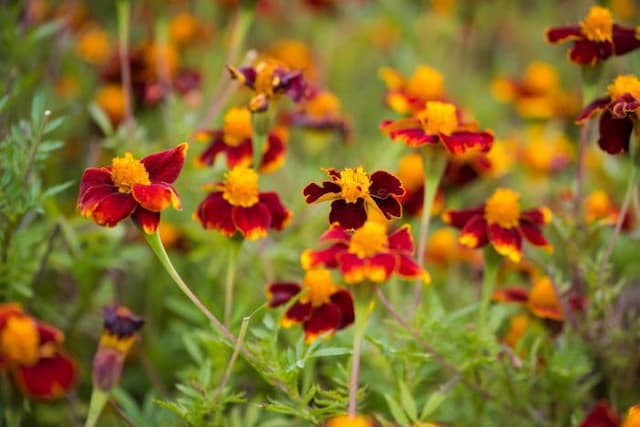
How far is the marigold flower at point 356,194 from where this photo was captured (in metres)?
1.01

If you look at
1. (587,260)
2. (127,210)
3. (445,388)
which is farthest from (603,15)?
(127,210)

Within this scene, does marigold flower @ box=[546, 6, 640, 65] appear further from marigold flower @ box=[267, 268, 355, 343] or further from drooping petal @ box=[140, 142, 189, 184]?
drooping petal @ box=[140, 142, 189, 184]

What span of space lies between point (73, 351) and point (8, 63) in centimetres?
56

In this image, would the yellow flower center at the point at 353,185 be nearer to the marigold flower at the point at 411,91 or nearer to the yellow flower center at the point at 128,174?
the yellow flower center at the point at 128,174

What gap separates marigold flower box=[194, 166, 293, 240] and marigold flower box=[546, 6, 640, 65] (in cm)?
50

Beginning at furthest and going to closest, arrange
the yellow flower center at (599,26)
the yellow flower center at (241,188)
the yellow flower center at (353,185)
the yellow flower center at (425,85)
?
the yellow flower center at (425,85) → the yellow flower center at (599,26) → the yellow flower center at (241,188) → the yellow flower center at (353,185)

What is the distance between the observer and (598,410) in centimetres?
81

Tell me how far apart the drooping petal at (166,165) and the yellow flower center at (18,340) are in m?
0.25

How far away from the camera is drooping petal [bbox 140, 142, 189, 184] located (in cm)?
102

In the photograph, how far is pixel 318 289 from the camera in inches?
44.3

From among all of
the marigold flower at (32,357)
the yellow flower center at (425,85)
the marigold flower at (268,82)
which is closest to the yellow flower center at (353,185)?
the marigold flower at (268,82)

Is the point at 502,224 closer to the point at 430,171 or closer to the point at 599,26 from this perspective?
the point at 430,171

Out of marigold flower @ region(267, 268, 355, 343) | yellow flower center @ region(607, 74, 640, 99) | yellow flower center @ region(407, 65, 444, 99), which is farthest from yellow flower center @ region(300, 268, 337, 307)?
yellow flower center @ region(407, 65, 444, 99)

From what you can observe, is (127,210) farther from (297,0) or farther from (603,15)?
(297,0)
